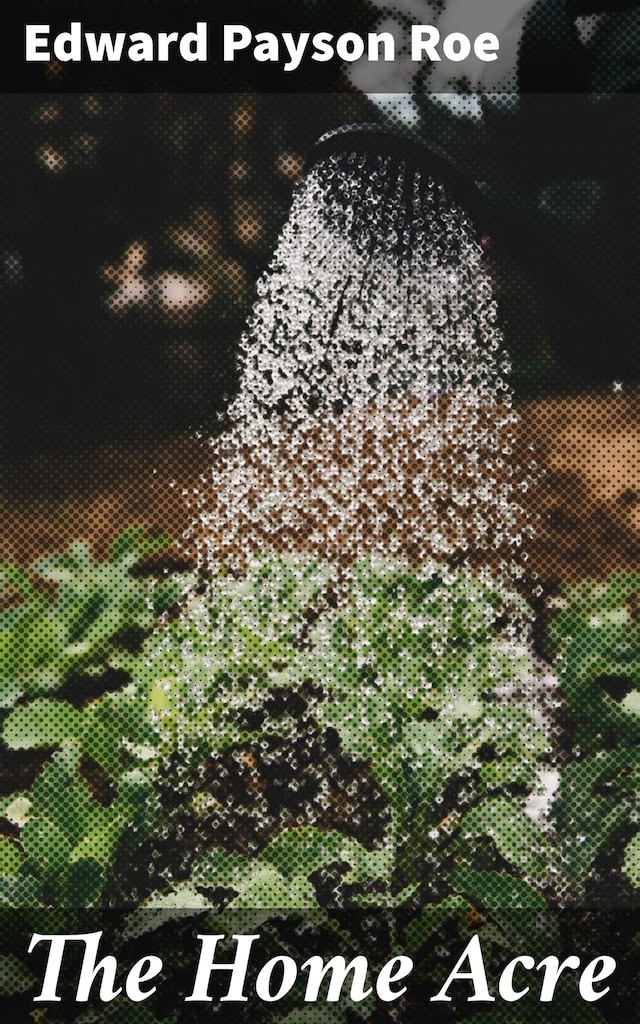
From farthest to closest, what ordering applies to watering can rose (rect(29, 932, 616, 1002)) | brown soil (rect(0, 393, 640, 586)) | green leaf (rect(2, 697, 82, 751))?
brown soil (rect(0, 393, 640, 586))
green leaf (rect(2, 697, 82, 751))
watering can rose (rect(29, 932, 616, 1002))

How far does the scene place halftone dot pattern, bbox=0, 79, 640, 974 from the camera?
3.97 ft

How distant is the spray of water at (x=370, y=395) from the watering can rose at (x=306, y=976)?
1.70 ft

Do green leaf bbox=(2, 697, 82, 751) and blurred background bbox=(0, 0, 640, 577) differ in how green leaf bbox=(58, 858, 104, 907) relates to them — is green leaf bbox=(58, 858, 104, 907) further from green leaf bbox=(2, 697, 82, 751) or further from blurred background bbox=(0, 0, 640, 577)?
blurred background bbox=(0, 0, 640, 577)

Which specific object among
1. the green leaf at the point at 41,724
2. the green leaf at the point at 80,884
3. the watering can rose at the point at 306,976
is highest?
the green leaf at the point at 41,724

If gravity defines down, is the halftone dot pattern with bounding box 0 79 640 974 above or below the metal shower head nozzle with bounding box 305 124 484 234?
below

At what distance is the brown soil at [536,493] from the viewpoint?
137cm

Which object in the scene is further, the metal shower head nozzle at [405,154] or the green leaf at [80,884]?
the metal shower head nozzle at [405,154]

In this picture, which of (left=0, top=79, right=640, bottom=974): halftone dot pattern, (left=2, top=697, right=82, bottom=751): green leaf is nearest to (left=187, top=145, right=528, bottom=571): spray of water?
(left=0, top=79, right=640, bottom=974): halftone dot pattern

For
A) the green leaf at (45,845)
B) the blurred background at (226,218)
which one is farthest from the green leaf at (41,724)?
the blurred background at (226,218)

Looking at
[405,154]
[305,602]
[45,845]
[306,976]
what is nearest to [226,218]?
[405,154]

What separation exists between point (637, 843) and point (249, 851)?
50 centimetres

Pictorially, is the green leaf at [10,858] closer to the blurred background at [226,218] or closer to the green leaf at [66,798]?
the green leaf at [66,798]

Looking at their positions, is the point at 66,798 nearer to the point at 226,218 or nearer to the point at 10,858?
the point at 10,858

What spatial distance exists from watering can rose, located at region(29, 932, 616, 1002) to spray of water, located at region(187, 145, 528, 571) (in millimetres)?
519
